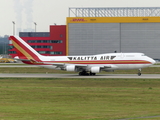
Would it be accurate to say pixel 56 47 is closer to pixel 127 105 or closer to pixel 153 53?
pixel 153 53

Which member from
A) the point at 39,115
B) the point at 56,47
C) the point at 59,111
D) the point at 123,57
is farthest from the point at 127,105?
the point at 56,47

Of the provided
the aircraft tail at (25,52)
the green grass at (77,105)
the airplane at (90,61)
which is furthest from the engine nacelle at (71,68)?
the green grass at (77,105)

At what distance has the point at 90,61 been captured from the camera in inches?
2347

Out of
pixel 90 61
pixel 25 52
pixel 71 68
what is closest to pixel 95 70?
pixel 90 61

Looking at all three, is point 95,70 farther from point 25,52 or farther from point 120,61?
point 25,52

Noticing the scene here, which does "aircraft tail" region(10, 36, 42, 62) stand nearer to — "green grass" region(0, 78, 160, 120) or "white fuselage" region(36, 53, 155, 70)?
"white fuselage" region(36, 53, 155, 70)

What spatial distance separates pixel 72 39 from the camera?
150 m

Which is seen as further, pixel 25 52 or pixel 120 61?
pixel 25 52

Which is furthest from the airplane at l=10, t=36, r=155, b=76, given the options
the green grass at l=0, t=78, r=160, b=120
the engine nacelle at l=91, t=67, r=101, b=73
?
the green grass at l=0, t=78, r=160, b=120

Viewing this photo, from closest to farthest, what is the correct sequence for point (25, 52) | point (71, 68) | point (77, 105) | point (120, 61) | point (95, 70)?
1. point (77, 105)
2. point (95, 70)
3. point (120, 61)
4. point (71, 68)
5. point (25, 52)

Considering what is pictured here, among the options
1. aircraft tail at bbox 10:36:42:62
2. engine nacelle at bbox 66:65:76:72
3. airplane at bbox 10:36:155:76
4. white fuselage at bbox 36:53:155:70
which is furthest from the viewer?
aircraft tail at bbox 10:36:42:62

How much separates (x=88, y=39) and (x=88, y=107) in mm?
125810

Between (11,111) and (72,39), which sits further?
(72,39)

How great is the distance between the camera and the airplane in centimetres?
5812
